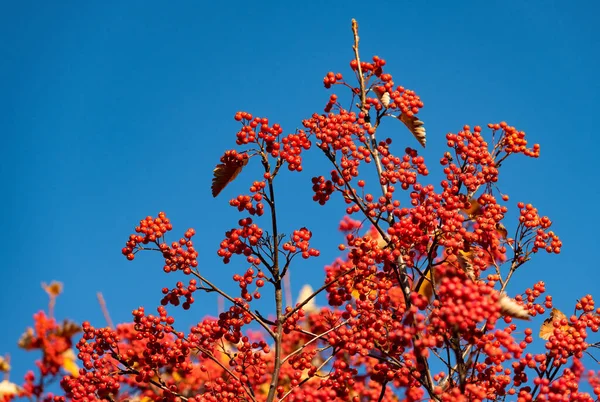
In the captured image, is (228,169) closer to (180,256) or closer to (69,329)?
(180,256)

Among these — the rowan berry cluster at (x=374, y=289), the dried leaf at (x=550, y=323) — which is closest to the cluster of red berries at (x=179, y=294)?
the rowan berry cluster at (x=374, y=289)

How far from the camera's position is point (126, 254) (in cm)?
652

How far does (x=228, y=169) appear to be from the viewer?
247 inches

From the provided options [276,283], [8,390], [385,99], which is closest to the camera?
[276,283]

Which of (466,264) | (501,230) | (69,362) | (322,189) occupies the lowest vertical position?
(466,264)

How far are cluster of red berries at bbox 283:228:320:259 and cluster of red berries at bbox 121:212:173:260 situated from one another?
43.0 inches

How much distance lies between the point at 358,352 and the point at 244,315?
1.06 metres

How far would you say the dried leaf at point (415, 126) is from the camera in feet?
22.5

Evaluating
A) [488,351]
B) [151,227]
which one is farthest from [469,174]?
[151,227]

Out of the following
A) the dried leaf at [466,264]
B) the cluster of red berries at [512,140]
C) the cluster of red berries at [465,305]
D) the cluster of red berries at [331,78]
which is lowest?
the cluster of red berries at [465,305]

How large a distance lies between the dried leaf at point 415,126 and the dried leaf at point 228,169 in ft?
5.29

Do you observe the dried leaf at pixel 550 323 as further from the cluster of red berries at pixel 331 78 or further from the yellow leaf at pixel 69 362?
the yellow leaf at pixel 69 362

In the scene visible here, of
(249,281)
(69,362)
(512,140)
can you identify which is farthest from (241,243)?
(69,362)

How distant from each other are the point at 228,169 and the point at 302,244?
0.89 m
